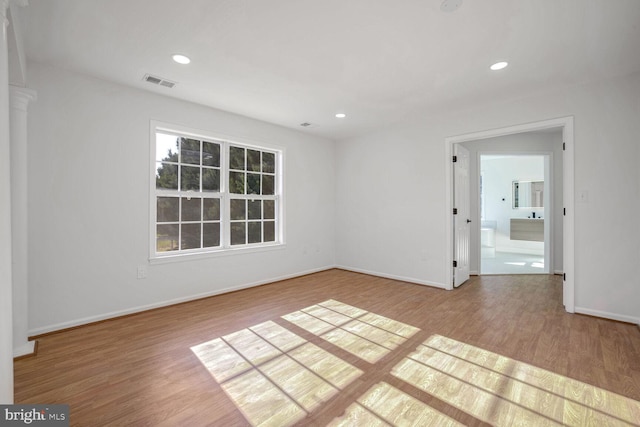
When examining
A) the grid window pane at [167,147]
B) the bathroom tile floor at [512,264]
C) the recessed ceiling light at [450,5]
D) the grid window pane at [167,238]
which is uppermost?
the recessed ceiling light at [450,5]

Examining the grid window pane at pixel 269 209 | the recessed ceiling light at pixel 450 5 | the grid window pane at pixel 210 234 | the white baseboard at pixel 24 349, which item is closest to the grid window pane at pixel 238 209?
the grid window pane at pixel 210 234

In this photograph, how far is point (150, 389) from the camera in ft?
6.31

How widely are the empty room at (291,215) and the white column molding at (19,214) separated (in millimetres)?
14

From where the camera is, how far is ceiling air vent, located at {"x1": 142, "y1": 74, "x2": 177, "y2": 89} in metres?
3.06

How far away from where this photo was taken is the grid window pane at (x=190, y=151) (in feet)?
12.5

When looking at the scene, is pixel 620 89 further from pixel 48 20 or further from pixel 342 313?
pixel 48 20

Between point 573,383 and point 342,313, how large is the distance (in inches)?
78.5

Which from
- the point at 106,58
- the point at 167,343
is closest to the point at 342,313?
the point at 167,343

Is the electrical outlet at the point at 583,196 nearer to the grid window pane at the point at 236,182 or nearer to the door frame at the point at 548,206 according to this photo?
the door frame at the point at 548,206

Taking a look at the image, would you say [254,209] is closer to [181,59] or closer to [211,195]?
[211,195]

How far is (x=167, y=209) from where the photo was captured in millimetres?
3660

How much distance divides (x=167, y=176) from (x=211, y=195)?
60 cm

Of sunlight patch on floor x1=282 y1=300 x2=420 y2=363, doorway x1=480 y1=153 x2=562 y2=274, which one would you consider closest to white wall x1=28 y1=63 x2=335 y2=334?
sunlight patch on floor x1=282 y1=300 x2=420 y2=363

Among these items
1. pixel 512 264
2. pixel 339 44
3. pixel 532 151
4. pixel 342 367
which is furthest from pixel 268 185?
pixel 512 264
